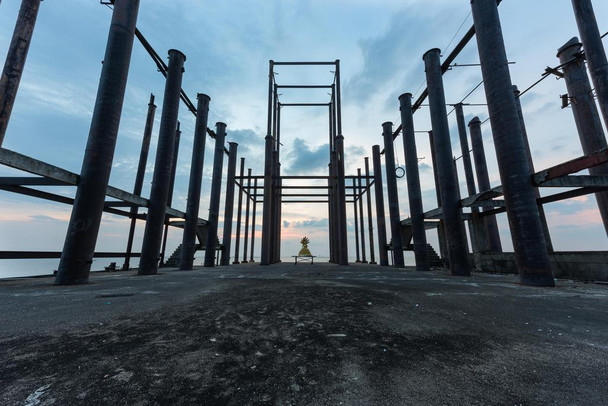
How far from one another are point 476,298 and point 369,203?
21.0 meters

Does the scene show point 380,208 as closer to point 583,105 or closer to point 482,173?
point 482,173

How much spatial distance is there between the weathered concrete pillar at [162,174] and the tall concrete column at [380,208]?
17.0 metres

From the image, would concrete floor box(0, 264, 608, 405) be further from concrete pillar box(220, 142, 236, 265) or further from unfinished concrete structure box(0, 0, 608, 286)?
concrete pillar box(220, 142, 236, 265)

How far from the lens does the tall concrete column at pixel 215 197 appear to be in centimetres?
1833

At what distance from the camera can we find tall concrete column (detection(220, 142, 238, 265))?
21.1 metres

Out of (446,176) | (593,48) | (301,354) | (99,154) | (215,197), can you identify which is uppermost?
(593,48)

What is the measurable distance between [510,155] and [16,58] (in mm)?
19167

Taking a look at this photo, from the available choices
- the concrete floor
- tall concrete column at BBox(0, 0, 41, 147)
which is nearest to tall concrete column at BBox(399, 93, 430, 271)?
the concrete floor

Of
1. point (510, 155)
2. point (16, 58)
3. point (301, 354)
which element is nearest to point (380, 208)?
point (510, 155)

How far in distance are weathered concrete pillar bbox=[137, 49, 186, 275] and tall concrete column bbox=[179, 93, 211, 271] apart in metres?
2.97

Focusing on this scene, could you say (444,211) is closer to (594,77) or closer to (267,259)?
(594,77)

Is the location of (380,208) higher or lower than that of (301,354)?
higher

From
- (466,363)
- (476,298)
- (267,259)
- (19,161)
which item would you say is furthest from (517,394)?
(267,259)

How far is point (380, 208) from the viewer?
71.4 ft
